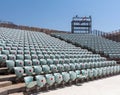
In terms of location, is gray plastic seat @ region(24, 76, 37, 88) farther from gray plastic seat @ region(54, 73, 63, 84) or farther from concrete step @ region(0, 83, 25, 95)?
gray plastic seat @ region(54, 73, 63, 84)

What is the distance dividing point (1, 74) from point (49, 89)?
6.64 ft

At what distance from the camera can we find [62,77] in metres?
9.61

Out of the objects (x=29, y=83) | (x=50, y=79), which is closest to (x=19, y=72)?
(x=29, y=83)

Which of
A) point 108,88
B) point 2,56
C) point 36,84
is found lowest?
point 108,88

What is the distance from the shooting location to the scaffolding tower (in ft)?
122

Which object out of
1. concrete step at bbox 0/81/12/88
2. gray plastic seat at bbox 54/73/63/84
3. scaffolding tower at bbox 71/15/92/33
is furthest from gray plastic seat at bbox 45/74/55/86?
scaffolding tower at bbox 71/15/92/33

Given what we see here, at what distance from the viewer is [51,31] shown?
103 ft

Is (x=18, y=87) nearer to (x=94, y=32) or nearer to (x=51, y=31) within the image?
(x=51, y=31)

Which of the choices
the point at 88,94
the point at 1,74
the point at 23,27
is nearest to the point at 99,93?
the point at 88,94

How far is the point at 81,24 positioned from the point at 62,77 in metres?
28.4

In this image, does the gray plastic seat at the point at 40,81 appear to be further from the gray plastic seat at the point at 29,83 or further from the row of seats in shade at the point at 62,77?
the gray plastic seat at the point at 29,83

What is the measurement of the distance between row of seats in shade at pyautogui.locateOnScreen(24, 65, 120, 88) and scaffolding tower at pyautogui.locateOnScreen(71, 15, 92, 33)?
2338cm

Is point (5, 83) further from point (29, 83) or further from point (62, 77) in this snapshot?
point (62, 77)

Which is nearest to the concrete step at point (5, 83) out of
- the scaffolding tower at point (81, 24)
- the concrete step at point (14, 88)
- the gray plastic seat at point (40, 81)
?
the concrete step at point (14, 88)
